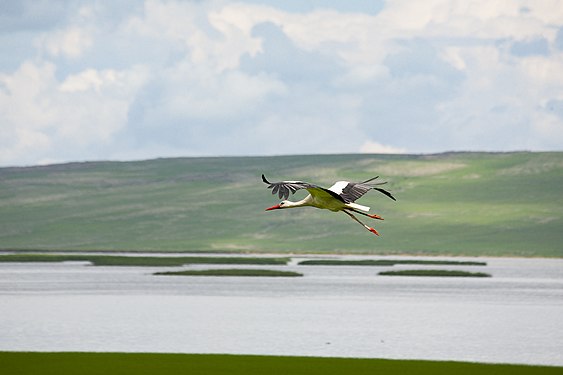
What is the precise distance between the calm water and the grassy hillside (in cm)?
6661

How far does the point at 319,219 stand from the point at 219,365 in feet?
452

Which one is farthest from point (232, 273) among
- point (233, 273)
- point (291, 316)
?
point (291, 316)

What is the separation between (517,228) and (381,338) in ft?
391

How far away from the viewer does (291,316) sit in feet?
179

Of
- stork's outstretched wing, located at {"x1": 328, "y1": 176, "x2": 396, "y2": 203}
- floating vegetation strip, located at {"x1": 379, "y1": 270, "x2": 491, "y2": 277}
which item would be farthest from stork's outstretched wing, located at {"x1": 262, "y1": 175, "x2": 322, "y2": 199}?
floating vegetation strip, located at {"x1": 379, "y1": 270, "x2": 491, "y2": 277}

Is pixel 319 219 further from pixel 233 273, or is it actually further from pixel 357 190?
pixel 357 190

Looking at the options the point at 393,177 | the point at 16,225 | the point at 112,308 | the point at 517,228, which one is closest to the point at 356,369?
the point at 112,308

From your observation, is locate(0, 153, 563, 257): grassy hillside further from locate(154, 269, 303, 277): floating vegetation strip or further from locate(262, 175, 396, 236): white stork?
locate(262, 175, 396, 236): white stork

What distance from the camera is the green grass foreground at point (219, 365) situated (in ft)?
106

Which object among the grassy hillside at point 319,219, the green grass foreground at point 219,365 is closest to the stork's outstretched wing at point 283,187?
the green grass foreground at point 219,365

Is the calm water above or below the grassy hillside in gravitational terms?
below

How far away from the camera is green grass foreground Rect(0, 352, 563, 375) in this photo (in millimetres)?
32406

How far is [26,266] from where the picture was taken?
108m

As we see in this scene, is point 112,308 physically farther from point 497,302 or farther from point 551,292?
point 551,292
